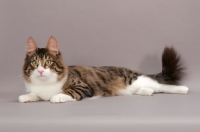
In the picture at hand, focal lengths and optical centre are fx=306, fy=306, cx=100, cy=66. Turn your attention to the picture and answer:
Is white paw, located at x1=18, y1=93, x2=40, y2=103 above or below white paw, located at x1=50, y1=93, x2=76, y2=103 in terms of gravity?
above

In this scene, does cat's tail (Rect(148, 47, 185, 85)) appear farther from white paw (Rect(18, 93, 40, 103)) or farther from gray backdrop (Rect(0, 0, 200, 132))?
white paw (Rect(18, 93, 40, 103))

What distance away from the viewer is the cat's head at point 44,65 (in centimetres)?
223

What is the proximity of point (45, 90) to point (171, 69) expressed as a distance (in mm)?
1156

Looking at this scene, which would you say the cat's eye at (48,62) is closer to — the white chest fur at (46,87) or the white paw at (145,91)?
the white chest fur at (46,87)

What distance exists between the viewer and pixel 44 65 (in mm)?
2240

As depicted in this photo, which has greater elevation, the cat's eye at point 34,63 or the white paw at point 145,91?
the cat's eye at point 34,63

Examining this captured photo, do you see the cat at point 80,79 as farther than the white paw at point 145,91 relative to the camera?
No

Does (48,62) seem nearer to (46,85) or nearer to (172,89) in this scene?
(46,85)

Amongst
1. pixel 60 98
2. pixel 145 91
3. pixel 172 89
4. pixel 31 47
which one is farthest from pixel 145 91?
pixel 31 47

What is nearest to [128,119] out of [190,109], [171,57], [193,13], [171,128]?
[171,128]

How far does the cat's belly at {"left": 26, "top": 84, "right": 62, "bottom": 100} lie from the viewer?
2.32 m

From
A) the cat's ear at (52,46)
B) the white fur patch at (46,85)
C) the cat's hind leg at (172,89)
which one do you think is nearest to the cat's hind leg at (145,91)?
the cat's hind leg at (172,89)

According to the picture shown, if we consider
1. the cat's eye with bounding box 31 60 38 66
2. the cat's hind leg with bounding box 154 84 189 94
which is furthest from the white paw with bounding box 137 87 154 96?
the cat's eye with bounding box 31 60 38 66

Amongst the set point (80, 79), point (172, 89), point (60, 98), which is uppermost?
point (80, 79)
